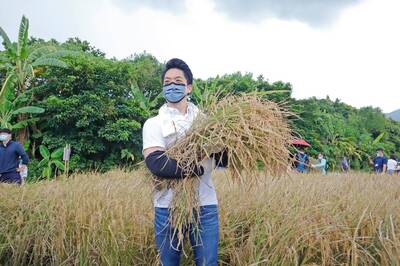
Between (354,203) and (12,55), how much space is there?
30.3ft

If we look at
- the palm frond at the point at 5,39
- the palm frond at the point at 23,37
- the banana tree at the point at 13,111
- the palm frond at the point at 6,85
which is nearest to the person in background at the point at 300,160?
the banana tree at the point at 13,111

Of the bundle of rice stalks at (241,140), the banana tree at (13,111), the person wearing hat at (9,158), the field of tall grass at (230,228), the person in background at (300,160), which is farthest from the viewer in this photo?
the banana tree at (13,111)

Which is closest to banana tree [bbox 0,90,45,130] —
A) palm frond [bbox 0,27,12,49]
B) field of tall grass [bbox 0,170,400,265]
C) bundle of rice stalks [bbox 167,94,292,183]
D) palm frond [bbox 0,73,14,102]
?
palm frond [bbox 0,73,14,102]

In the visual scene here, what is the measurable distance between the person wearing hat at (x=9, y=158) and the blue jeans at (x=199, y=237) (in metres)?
4.04

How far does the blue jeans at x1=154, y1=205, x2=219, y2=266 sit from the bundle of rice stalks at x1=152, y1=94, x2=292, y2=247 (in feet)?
0.16

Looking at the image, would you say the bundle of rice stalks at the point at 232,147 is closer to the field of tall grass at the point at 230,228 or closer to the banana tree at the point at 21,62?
the field of tall grass at the point at 230,228

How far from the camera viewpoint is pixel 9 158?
5.32 metres

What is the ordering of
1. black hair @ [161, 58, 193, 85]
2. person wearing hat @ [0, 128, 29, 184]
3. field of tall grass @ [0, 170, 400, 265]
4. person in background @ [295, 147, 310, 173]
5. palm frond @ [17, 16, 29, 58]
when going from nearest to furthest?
person in background @ [295, 147, 310, 173] < black hair @ [161, 58, 193, 85] < field of tall grass @ [0, 170, 400, 265] < person wearing hat @ [0, 128, 29, 184] < palm frond @ [17, 16, 29, 58]

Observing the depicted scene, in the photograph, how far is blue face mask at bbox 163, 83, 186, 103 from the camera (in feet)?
6.63

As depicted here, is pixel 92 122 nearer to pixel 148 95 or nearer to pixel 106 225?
pixel 148 95

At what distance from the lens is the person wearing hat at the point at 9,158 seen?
5.29 meters

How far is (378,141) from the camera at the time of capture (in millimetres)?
22625

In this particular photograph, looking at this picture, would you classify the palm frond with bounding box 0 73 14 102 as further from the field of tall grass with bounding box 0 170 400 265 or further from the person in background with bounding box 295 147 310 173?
the person in background with bounding box 295 147 310 173

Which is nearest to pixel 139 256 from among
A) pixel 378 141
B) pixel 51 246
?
pixel 51 246
